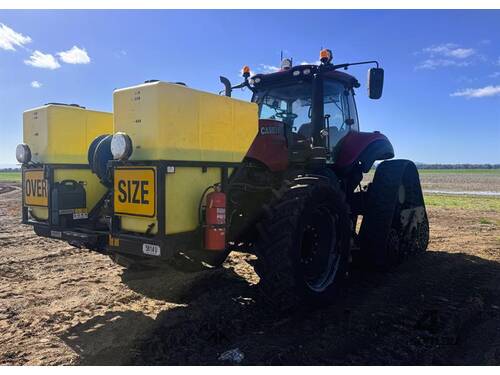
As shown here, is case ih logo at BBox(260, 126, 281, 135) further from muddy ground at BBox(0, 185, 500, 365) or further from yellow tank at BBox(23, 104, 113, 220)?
yellow tank at BBox(23, 104, 113, 220)

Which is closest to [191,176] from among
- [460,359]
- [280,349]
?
[280,349]

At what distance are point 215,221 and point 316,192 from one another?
3.99ft

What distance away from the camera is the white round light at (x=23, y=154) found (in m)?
5.27

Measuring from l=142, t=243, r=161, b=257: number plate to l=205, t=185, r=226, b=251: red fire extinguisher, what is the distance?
47 centimetres

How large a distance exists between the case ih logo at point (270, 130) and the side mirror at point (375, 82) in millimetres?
1447

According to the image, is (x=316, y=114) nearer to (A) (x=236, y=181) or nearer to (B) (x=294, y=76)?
(B) (x=294, y=76)

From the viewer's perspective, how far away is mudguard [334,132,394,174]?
6211 millimetres

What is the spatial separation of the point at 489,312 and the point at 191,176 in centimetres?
340

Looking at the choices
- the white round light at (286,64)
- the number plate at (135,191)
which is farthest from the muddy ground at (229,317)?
the white round light at (286,64)

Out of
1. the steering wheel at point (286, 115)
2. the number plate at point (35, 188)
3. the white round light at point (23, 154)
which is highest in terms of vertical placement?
the steering wheel at point (286, 115)

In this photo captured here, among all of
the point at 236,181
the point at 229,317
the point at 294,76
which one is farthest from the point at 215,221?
the point at 294,76

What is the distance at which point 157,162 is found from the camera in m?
3.72

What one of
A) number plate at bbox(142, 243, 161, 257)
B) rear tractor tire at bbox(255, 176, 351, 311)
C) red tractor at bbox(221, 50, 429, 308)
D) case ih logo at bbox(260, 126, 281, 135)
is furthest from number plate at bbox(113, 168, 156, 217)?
case ih logo at bbox(260, 126, 281, 135)

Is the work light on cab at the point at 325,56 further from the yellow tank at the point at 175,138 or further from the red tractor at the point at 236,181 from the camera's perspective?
the yellow tank at the point at 175,138
